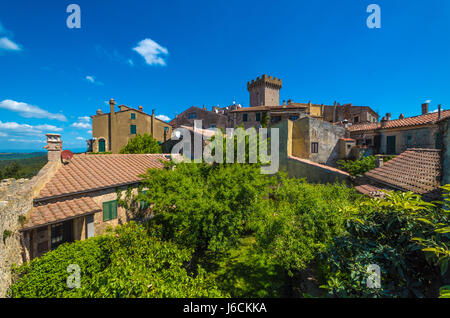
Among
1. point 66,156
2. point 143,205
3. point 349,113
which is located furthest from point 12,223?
point 349,113

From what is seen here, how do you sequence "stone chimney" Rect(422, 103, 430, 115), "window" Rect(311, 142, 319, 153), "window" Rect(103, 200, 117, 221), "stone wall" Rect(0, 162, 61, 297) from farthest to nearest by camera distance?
1. "stone chimney" Rect(422, 103, 430, 115)
2. "window" Rect(311, 142, 319, 153)
3. "window" Rect(103, 200, 117, 221)
4. "stone wall" Rect(0, 162, 61, 297)

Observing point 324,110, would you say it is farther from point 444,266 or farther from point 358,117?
point 444,266

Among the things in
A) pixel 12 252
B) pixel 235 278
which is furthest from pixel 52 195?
pixel 235 278

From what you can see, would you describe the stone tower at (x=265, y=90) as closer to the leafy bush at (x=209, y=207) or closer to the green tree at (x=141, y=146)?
the green tree at (x=141, y=146)

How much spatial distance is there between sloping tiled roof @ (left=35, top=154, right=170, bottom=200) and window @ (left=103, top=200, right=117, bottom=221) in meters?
1.29

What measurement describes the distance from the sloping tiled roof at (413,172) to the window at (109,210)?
688 inches

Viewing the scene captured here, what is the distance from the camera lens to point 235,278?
910 centimetres

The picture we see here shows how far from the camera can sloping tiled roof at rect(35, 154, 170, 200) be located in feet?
33.3

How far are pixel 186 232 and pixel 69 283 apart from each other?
14.5ft

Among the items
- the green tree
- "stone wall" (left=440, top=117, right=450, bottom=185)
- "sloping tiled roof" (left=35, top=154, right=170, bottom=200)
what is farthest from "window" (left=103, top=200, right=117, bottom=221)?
"stone wall" (left=440, top=117, right=450, bottom=185)

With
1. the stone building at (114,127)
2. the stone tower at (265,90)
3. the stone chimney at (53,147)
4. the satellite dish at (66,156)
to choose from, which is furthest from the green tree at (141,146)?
the stone tower at (265,90)

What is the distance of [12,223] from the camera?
7.46 m

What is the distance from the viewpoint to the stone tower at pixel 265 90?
4725 cm

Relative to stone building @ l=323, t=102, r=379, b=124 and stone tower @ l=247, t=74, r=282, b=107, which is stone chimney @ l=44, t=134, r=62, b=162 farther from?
stone building @ l=323, t=102, r=379, b=124
